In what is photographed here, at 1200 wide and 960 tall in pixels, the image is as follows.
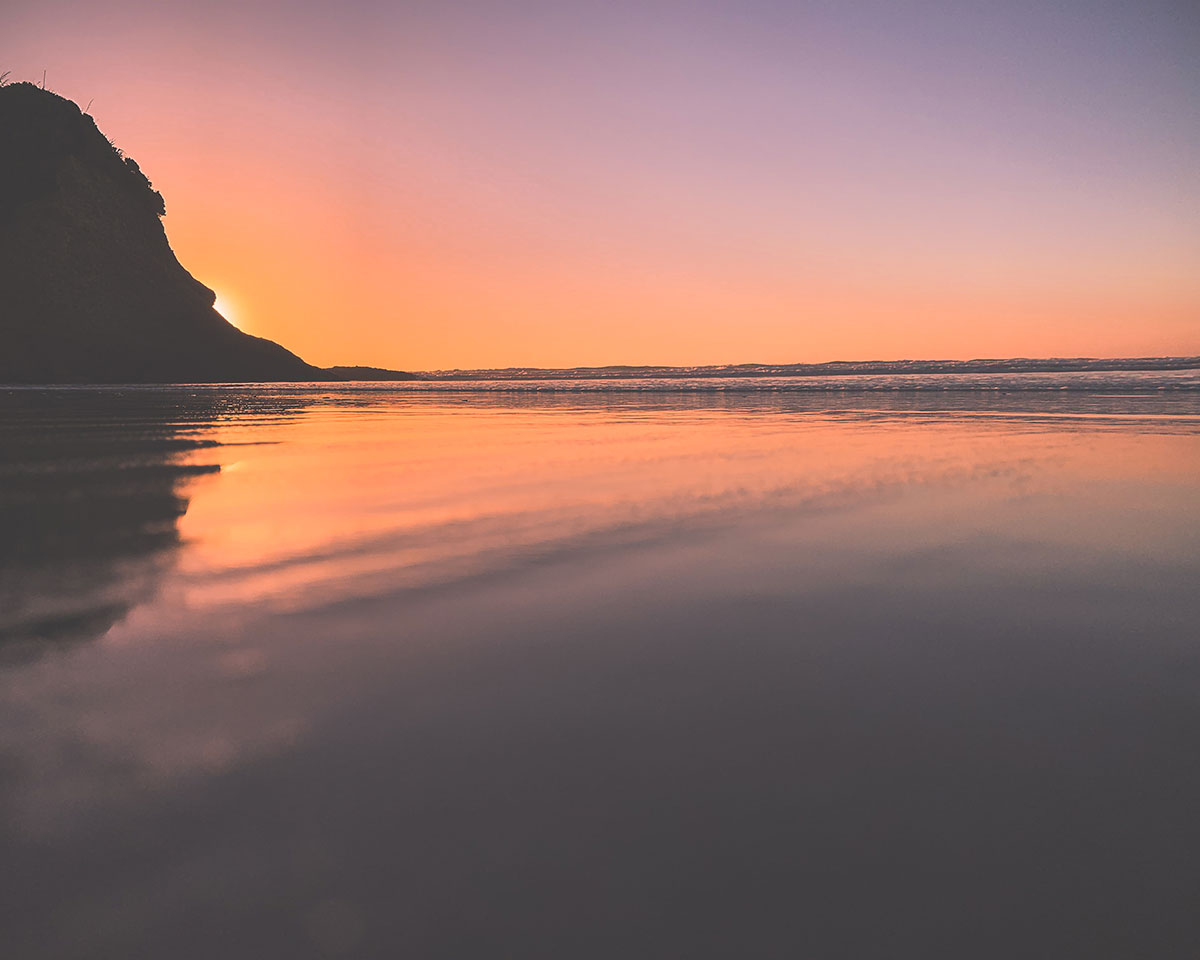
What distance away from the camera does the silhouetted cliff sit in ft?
169

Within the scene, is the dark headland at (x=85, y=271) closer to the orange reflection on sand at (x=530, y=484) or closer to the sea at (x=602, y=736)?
the orange reflection on sand at (x=530, y=484)

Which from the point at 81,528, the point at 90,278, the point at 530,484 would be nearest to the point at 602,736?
the point at 81,528

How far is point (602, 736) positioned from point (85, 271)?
72245 millimetres

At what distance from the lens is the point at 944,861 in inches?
58.2

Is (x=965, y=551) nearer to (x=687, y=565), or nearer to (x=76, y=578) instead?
(x=687, y=565)

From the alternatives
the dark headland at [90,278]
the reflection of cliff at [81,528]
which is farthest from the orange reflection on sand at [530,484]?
the dark headland at [90,278]

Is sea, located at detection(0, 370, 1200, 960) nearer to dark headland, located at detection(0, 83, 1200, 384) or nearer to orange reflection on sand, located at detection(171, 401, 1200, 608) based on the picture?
orange reflection on sand, located at detection(171, 401, 1200, 608)

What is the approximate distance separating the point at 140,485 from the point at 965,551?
6.97m

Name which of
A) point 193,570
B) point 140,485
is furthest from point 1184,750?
point 140,485

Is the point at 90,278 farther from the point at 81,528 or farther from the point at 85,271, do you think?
the point at 81,528

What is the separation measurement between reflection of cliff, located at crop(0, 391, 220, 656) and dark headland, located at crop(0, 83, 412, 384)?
165ft

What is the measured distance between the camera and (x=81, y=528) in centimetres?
476

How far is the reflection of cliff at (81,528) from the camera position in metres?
3.11

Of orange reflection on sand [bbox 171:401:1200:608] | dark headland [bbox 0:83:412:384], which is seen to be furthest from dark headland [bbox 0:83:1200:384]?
orange reflection on sand [bbox 171:401:1200:608]
